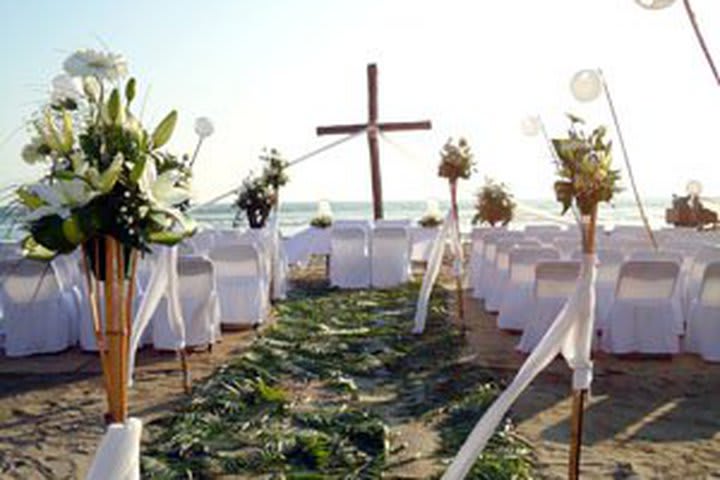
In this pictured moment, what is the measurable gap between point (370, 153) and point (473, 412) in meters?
12.8

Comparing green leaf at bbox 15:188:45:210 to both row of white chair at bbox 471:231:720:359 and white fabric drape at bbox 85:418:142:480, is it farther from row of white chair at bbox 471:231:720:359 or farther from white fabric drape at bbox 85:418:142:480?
row of white chair at bbox 471:231:720:359

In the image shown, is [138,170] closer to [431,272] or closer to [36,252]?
[36,252]

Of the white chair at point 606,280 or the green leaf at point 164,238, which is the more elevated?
the green leaf at point 164,238

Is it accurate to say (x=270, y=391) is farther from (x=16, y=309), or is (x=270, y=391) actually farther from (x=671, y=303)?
(x=671, y=303)

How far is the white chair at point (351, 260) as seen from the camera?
42.5 feet

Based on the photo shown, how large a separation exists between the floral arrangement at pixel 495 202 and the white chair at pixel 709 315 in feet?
25.1

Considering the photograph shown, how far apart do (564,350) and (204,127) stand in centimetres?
552

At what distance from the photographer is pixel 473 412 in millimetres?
5473

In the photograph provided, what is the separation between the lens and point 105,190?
2.17 m

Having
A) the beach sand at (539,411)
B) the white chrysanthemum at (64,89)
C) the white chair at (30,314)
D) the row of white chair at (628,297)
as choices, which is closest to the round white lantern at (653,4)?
the white chrysanthemum at (64,89)

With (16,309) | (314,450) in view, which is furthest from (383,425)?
(16,309)

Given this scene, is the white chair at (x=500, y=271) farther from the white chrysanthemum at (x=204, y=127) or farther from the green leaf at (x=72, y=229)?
the green leaf at (x=72, y=229)

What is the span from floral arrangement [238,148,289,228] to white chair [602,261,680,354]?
547cm

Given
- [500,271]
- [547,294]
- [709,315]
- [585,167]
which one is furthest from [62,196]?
[500,271]
